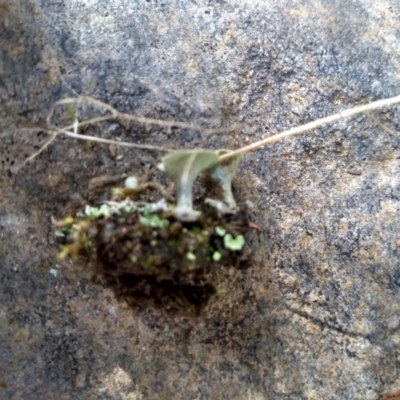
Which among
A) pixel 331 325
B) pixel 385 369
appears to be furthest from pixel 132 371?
pixel 385 369

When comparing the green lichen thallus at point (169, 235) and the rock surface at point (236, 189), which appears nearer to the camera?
the green lichen thallus at point (169, 235)

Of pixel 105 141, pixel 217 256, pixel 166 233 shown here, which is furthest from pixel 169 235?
pixel 105 141

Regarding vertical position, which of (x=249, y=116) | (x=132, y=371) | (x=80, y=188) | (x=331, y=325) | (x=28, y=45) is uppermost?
(x=28, y=45)

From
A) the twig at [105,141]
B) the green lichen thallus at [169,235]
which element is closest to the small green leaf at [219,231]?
the green lichen thallus at [169,235]

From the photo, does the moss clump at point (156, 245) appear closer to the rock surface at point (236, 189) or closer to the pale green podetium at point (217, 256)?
the pale green podetium at point (217, 256)

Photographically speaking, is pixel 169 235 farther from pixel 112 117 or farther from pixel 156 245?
pixel 112 117

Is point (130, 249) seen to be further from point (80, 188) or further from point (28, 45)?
point (28, 45)

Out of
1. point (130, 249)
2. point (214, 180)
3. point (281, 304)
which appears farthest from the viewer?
point (281, 304)
